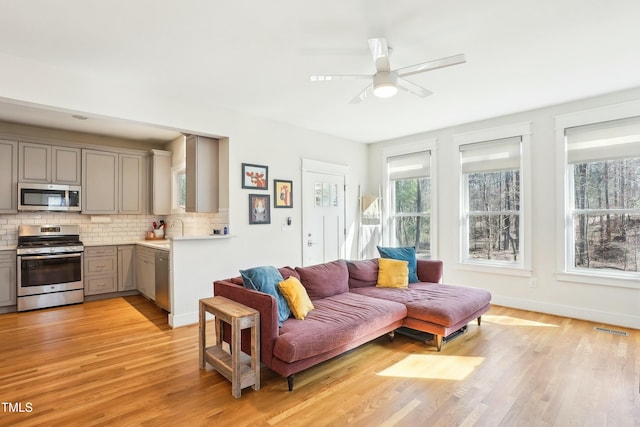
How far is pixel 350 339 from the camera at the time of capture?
2.77 metres

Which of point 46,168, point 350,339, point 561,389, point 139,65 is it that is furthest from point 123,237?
point 561,389

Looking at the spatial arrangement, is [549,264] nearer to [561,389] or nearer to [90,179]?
[561,389]

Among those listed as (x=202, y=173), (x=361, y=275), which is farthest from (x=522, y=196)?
(x=202, y=173)

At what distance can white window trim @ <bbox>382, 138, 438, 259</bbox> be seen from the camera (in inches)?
214

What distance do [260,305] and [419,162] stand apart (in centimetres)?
415

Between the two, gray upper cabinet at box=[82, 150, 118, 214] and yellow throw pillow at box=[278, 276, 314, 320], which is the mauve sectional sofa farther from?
gray upper cabinet at box=[82, 150, 118, 214]

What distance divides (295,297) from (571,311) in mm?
3647

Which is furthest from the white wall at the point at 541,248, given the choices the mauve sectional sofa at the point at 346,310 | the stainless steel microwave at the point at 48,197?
the stainless steel microwave at the point at 48,197

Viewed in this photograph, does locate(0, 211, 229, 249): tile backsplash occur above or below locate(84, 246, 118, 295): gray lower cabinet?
above

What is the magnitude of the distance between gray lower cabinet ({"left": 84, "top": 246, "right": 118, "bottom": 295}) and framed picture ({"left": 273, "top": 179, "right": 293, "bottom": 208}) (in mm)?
2907

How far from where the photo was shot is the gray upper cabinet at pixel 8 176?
4.68m

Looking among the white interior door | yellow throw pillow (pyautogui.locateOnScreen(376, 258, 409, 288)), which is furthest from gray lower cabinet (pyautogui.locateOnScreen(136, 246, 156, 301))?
yellow throw pillow (pyautogui.locateOnScreen(376, 258, 409, 288))

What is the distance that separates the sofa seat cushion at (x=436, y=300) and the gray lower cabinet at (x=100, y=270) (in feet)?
13.3

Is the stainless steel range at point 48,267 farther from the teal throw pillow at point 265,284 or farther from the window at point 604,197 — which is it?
the window at point 604,197
